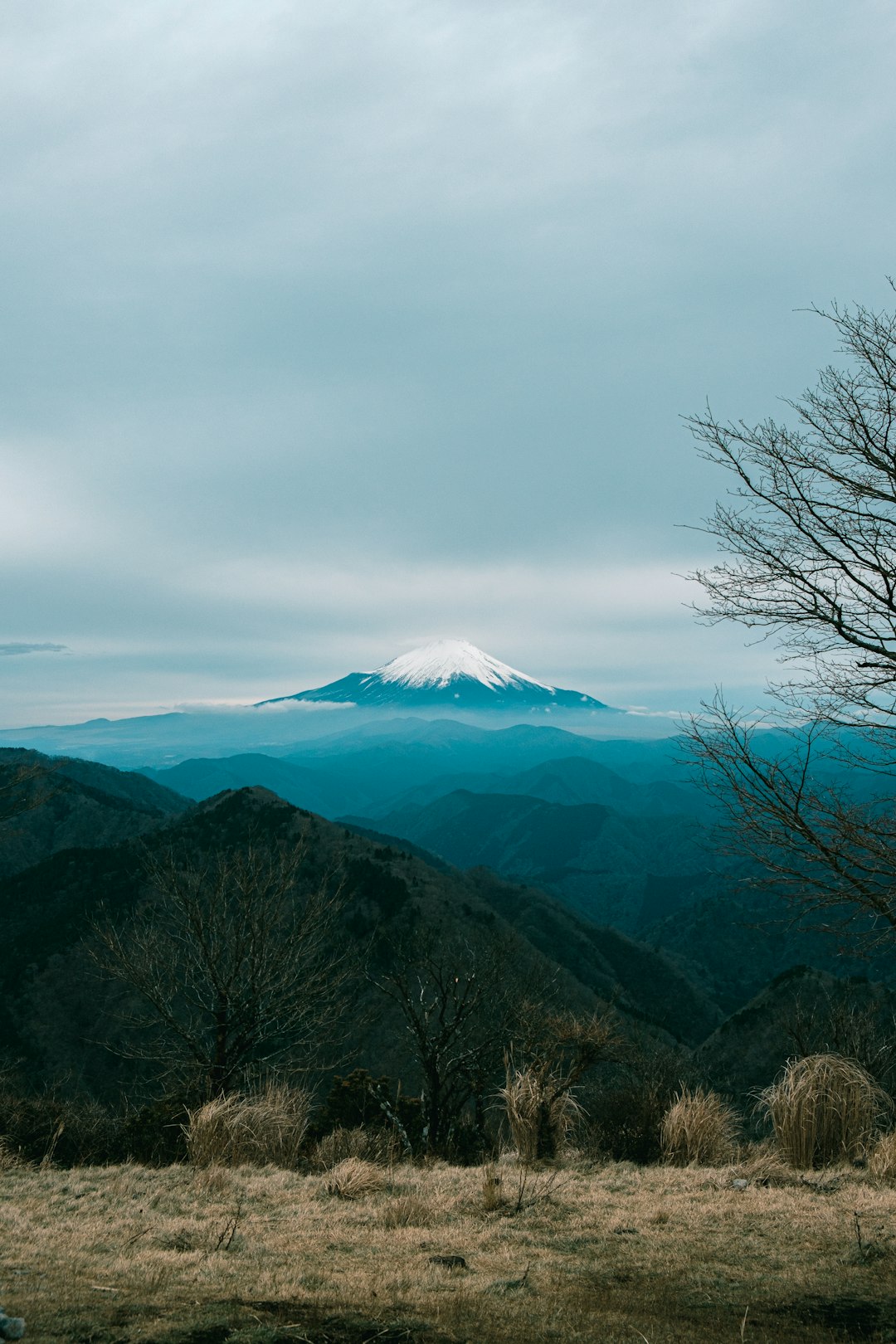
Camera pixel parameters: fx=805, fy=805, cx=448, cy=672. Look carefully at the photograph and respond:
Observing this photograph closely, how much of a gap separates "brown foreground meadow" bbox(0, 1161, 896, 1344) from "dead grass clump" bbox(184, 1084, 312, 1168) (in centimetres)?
48

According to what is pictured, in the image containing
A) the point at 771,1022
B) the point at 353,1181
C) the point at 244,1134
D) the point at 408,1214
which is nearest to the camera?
the point at 408,1214

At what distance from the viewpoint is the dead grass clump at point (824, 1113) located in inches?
318

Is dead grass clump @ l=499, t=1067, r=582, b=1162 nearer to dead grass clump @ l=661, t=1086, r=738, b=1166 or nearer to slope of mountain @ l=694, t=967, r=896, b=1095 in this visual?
dead grass clump @ l=661, t=1086, r=738, b=1166

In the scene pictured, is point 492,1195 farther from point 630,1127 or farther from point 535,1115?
point 630,1127

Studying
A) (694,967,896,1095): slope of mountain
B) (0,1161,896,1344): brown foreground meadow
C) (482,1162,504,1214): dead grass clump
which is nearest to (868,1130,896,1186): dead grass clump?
(0,1161,896,1344): brown foreground meadow

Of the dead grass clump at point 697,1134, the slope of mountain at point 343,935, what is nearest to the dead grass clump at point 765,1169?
the dead grass clump at point 697,1134

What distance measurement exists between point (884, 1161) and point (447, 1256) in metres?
→ 4.56

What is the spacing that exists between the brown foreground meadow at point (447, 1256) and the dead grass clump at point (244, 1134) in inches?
18.9

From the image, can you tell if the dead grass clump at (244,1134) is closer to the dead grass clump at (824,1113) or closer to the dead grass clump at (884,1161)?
the dead grass clump at (824,1113)

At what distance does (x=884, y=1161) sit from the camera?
24.4ft

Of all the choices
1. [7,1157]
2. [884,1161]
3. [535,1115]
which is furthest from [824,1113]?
[7,1157]

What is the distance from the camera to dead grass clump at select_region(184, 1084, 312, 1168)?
8633mm

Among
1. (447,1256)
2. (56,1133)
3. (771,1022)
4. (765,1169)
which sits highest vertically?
(447,1256)

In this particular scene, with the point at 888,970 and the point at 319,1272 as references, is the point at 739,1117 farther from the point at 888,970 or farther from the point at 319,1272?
the point at 888,970
